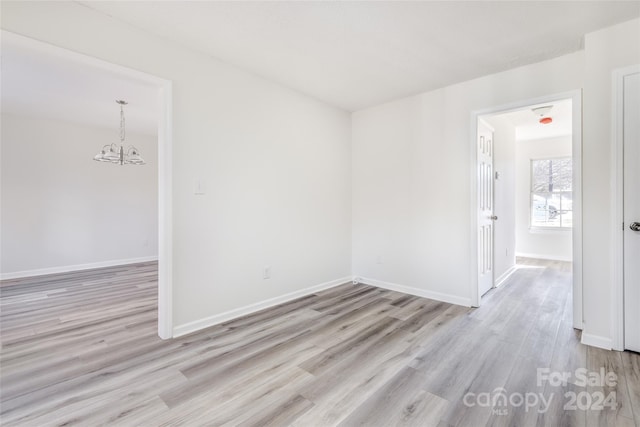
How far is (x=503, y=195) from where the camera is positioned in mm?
4469

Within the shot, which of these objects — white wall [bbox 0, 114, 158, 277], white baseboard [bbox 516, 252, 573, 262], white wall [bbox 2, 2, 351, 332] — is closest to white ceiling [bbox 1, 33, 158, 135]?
white wall [bbox 2, 2, 351, 332]

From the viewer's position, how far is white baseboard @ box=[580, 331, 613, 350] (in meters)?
2.27

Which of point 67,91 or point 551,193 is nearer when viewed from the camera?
point 67,91

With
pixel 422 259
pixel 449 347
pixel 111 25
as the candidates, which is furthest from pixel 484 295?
pixel 111 25

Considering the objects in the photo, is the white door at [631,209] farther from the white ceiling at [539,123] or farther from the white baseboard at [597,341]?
the white ceiling at [539,123]

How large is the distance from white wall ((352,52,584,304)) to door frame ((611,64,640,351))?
0.44 meters

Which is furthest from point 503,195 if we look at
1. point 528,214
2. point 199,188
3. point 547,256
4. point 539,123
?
point 199,188

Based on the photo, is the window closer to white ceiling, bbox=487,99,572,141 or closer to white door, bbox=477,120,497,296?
white ceiling, bbox=487,99,572,141

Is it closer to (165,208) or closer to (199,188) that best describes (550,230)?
(199,188)

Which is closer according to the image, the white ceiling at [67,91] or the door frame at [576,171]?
the white ceiling at [67,91]

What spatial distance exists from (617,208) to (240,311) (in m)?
3.44

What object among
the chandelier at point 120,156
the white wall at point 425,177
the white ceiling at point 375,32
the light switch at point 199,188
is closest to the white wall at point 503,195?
the white wall at point 425,177

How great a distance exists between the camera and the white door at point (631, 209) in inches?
86.1

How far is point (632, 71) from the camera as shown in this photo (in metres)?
2.20
